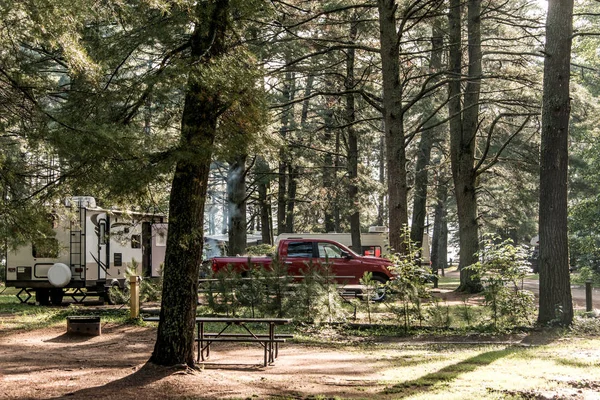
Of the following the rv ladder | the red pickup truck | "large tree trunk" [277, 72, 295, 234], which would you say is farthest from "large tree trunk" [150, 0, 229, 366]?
"large tree trunk" [277, 72, 295, 234]

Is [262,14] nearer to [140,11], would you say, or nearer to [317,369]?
[140,11]

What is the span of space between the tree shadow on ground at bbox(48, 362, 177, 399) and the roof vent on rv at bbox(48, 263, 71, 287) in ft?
32.9

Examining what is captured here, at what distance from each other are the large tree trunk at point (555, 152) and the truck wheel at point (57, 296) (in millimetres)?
12574

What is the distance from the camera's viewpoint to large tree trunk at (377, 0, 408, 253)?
17.7 meters

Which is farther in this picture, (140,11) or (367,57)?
(367,57)

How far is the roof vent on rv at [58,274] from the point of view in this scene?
17859mm

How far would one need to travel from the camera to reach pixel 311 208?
3275cm

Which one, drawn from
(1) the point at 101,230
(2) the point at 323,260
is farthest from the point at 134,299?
(2) the point at 323,260

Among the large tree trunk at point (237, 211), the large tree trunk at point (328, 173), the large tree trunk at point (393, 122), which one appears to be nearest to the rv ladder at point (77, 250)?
the large tree trunk at point (237, 211)

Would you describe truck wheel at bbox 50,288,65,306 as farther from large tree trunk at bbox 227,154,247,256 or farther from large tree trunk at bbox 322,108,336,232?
large tree trunk at bbox 322,108,336,232

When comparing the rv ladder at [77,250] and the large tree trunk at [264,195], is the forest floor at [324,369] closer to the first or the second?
the rv ladder at [77,250]

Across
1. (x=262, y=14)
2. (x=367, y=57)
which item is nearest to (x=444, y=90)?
(x=367, y=57)

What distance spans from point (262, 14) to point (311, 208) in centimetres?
2323

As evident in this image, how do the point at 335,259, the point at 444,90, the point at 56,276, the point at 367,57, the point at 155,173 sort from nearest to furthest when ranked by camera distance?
the point at 155,173 → the point at 56,276 → the point at 335,259 → the point at 367,57 → the point at 444,90
